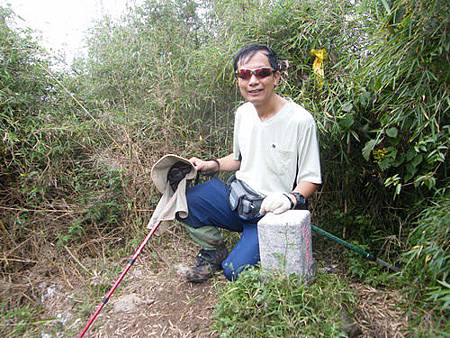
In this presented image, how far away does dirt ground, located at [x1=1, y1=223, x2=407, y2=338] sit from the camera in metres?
1.85

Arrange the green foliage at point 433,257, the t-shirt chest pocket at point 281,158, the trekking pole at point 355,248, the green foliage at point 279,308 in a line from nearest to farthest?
the green foliage at point 433,257
the green foliage at point 279,308
the t-shirt chest pocket at point 281,158
the trekking pole at point 355,248

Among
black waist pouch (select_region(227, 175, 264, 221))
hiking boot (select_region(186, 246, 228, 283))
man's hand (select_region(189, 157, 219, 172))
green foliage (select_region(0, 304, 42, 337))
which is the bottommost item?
green foliage (select_region(0, 304, 42, 337))

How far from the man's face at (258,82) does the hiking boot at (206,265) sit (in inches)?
39.9

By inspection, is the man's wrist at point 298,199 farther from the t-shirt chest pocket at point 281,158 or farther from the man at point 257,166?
the t-shirt chest pocket at point 281,158

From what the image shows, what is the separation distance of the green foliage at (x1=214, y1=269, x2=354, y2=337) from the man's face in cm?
93

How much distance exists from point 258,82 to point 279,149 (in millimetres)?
391

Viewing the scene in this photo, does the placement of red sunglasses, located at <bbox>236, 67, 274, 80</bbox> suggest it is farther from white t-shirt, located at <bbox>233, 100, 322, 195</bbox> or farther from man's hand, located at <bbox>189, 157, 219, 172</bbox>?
man's hand, located at <bbox>189, 157, 219, 172</bbox>

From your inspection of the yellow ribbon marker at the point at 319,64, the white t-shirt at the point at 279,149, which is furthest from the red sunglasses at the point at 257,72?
the yellow ribbon marker at the point at 319,64

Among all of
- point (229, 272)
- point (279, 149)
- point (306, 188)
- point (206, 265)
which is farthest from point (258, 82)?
point (206, 265)

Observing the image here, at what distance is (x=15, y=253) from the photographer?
2.81m

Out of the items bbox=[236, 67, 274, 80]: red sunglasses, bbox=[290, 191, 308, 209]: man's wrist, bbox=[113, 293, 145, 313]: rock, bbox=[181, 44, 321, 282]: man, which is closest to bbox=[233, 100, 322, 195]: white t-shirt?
bbox=[181, 44, 321, 282]: man

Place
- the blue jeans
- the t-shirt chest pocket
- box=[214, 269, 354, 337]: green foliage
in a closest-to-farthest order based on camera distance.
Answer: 1. box=[214, 269, 354, 337]: green foliage
2. the t-shirt chest pocket
3. the blue jeans

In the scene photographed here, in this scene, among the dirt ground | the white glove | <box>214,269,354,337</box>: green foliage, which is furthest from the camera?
the dirt ground

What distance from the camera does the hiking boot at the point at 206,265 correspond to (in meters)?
2.25
